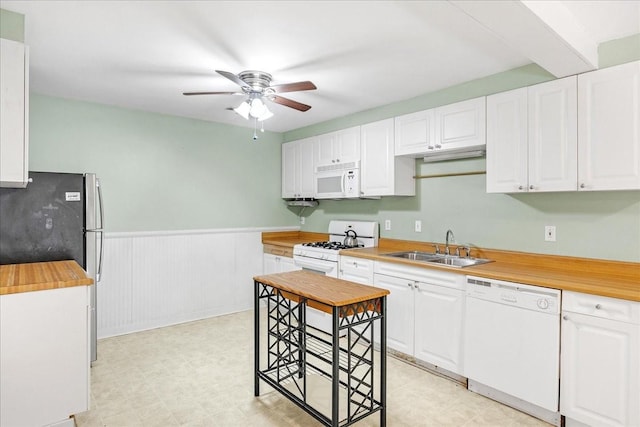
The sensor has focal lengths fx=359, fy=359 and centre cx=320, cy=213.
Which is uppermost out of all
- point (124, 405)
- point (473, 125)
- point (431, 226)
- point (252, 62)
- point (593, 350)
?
point (252, 62)

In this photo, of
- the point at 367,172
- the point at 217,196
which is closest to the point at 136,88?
the point at 217,196

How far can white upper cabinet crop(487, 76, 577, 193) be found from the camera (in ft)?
8.19

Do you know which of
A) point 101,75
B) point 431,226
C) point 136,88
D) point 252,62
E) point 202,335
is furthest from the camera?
point 202,335

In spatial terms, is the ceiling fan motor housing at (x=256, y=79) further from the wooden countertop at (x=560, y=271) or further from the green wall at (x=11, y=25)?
the wooden countertop at (x=560, y=271)

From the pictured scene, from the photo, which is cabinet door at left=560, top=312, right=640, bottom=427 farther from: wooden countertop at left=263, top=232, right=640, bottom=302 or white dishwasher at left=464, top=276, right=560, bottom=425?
wooden countertop at left=263, top=232, right=640, bottom=302

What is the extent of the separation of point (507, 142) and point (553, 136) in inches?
12.4

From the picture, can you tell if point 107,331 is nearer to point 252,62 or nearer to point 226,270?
point 226,270

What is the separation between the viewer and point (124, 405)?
8.25ft

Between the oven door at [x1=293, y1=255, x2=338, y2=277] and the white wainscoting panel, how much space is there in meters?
0.94

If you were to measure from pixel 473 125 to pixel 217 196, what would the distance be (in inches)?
124

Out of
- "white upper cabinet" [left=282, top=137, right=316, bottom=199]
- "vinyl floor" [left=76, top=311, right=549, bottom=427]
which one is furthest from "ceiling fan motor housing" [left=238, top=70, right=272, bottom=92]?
"vinyl floor" [left=76, top=311, right=549, bottom=427]

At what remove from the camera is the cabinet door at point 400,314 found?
3.09 m

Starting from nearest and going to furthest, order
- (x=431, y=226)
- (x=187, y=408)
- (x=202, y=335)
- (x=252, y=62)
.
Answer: (x=187, y=408)
(x=252, y=62)
(x=431, y=226)
(x=202, y=335)

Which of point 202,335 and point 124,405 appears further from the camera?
point 202,335
